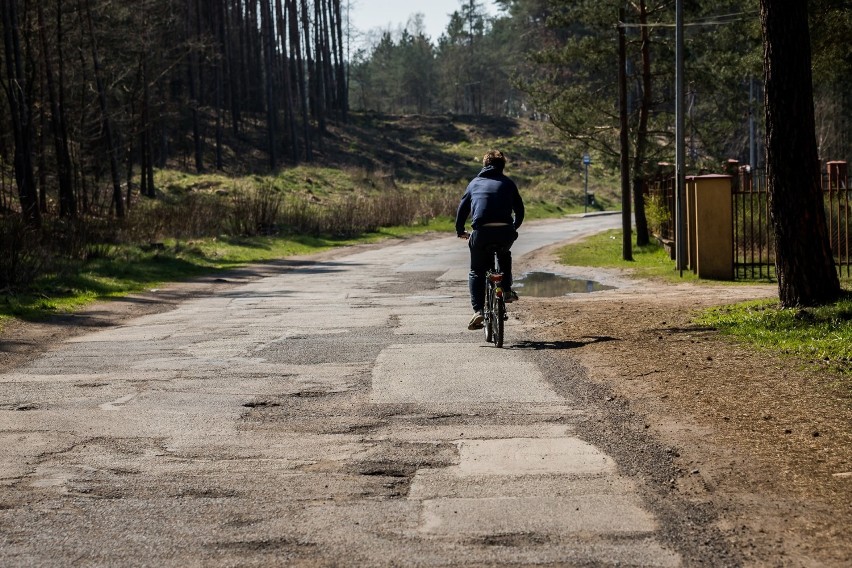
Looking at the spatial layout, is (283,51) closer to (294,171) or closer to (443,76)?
(294,171)

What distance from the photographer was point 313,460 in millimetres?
6715

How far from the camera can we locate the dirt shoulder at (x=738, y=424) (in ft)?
17.0

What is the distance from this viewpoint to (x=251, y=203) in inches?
1522

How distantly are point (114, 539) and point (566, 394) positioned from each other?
4531mm

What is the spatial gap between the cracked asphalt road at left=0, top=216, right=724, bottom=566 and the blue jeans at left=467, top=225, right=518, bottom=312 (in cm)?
63

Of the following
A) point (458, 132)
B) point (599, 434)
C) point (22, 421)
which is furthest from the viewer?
point (458, 132)

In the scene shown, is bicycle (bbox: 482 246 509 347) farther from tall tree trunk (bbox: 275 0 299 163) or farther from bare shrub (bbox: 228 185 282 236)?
tall tree trunk (bbox: 275 0 299 163)

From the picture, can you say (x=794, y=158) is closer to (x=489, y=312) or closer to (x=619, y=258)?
(x=489, y=312)

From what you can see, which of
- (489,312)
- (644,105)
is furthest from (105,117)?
(489,312)

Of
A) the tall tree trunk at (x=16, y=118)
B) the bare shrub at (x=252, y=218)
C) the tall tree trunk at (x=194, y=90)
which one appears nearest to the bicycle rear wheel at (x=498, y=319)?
the tall tree trunk at (x=16, y=118)

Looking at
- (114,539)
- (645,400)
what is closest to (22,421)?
(114,539)

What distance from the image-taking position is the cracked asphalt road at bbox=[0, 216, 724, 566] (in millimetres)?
4973

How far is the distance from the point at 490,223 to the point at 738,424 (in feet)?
16.6

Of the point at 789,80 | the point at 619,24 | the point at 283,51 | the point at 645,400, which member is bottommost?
the point at 645,400
